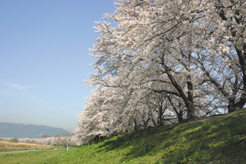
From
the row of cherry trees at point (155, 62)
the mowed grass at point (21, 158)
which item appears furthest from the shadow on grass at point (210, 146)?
the mowed grass at point (21, 158)

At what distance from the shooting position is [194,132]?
341 inches

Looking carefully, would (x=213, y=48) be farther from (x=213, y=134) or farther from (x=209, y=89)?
(x=209, y=89)

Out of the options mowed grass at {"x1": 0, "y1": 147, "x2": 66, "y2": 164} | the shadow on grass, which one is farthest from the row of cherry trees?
mowed grass at {"x1": 0, "y1": 147, "x2": 66, "y2": 164}

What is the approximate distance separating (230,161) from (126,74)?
298 inches

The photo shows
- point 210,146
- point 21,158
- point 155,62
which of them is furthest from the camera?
point 21,158

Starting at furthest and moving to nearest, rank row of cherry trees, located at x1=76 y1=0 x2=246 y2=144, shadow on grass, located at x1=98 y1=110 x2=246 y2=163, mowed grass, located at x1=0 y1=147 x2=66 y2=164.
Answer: mowed grass, located at x1=0 y1=147 x2=66 y2=164 < row of cherry trees, located at x1=76 y1=0 x2=246 y2=144 < shadow on grass, located at x1=98 y1=110 x2=246 y2=163

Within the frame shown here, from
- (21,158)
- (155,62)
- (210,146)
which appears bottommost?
(21,158)

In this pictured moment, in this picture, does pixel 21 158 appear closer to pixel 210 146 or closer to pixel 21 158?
pixel 21 158

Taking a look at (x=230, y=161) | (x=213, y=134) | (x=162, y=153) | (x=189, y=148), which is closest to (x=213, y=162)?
(x=230, y=161)

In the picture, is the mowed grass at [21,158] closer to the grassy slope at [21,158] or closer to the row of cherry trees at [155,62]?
the grassy slope at [21,158]

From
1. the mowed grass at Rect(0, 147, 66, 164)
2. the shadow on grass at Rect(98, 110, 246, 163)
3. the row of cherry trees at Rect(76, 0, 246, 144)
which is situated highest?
the row of cherry trees at Rect(76, 0, 246, 144)

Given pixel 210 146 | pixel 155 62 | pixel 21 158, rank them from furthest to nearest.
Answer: pixel 21 158 < pixel 155 62 < pixel 210 146

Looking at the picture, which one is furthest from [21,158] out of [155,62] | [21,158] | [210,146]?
[210,146]

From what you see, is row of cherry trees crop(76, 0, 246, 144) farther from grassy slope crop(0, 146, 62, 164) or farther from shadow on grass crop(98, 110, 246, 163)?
grassy slope crop(0, 146, 62, 164)
